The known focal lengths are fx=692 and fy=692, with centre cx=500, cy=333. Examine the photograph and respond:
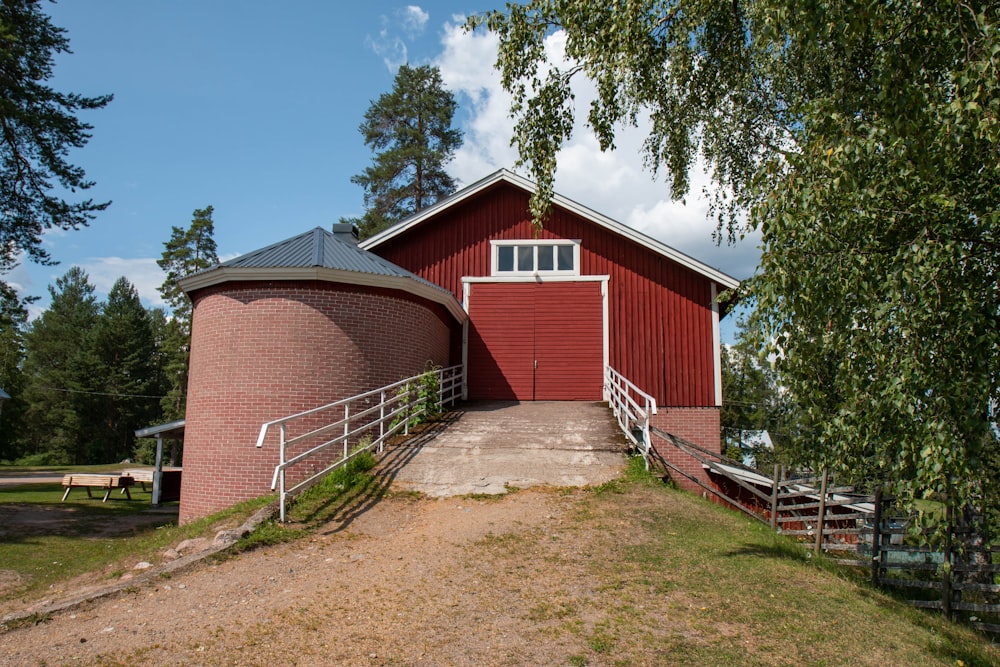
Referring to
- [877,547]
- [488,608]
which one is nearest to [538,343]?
[877,547]

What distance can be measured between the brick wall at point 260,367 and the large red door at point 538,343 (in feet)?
16.6

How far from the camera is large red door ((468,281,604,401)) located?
17812 millimetres

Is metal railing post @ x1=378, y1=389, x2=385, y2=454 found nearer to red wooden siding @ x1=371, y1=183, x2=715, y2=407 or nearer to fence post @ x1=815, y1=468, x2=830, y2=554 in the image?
red wooden siding @ x1=371, y1=183, x2=715, y2=407

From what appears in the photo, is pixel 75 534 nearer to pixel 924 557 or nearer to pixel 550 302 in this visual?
pixel 550 302

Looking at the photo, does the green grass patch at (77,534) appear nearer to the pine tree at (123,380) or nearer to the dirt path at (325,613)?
the dirt path at (325,613)

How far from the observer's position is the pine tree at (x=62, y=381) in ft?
169

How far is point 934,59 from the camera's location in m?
6.12

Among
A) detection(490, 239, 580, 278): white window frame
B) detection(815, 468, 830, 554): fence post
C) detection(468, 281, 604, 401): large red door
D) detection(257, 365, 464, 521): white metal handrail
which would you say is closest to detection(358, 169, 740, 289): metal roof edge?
detection(490, 239, 580, 278): white window frame

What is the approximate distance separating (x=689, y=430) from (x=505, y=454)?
7.00 m

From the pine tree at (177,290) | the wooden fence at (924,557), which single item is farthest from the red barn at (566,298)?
the pine tree at (177,290)

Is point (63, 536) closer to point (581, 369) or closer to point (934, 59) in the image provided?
point (581, 369)

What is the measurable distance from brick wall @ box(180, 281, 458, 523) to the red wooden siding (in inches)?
214

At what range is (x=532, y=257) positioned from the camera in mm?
18391

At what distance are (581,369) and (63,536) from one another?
1207 cm
